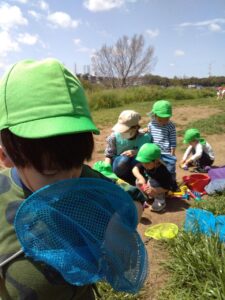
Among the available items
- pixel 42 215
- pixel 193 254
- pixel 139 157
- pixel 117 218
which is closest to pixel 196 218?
Answer: pixel 193 254

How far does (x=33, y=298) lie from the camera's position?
3.31 feet

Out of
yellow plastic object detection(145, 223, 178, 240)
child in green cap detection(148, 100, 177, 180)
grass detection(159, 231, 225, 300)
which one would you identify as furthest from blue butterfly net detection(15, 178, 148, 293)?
child in green cap detection(148, 100, 177, 180)

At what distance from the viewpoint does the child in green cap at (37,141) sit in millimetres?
921

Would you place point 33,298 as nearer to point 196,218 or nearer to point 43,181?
point 43,181

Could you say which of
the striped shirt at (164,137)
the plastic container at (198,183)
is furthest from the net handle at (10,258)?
the striped shirt at (164,137)

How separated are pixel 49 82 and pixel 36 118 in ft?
0.36

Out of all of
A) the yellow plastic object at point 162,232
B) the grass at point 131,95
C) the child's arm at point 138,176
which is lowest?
the grass at point 131,95

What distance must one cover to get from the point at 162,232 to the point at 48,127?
8.00 ft

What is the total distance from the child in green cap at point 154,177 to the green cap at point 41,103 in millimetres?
3044

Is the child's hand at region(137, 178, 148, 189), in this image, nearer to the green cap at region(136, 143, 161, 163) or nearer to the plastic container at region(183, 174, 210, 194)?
the green cap at region(136, 143, 161, 163)

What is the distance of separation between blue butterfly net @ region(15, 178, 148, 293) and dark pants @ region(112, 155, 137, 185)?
348cm

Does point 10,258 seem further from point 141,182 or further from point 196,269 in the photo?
point 141,182

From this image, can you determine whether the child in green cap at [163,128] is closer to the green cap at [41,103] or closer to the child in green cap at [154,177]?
the child in green cap at [154,177]

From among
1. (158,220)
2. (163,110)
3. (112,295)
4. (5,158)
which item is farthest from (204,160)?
(5,158)
